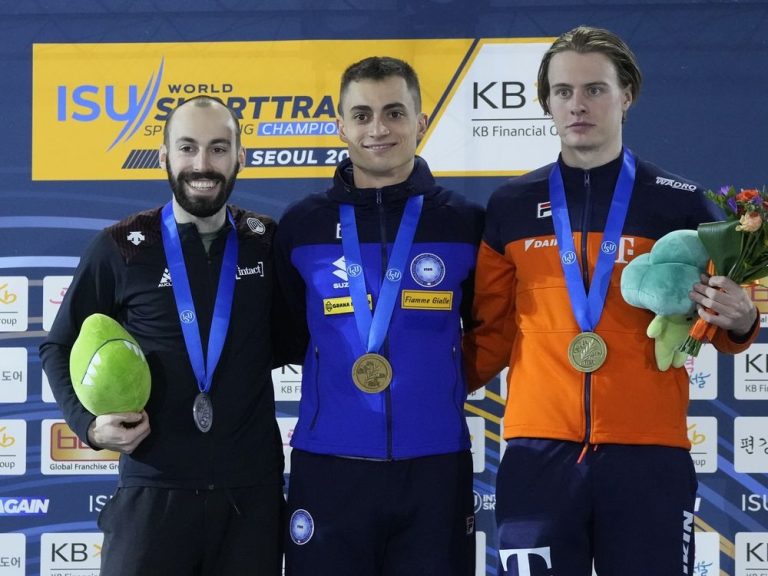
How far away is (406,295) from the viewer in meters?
2.60

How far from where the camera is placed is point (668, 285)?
2213mm

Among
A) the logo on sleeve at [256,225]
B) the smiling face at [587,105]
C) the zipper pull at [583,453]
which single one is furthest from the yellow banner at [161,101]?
the zipper pull at [583,453]

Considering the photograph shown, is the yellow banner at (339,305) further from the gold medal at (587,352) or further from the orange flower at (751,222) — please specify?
the orange flower at (751,222)

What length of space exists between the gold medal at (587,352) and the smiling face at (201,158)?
110 cm

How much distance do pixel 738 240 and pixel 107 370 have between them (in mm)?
1563

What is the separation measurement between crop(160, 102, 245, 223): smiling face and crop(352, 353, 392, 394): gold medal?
0.64 meters

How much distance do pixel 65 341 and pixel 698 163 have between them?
9.11 ft

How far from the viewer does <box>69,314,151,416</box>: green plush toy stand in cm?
244

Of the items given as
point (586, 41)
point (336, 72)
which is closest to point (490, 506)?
point (336, 72)

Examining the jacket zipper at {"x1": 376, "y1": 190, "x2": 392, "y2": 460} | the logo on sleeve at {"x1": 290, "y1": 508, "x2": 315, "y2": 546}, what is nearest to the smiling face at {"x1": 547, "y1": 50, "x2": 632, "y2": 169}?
the jacket zipper at {"x1": 376, "y1": 190, "x2": 392, "y2": 460}

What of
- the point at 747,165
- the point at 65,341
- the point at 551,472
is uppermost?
the point at 747,165

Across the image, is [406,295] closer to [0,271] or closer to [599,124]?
[599,124]

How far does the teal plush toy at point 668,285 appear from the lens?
2.22 m

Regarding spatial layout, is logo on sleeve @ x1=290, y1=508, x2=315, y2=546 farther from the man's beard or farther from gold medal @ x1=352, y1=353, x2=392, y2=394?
the man's beard
